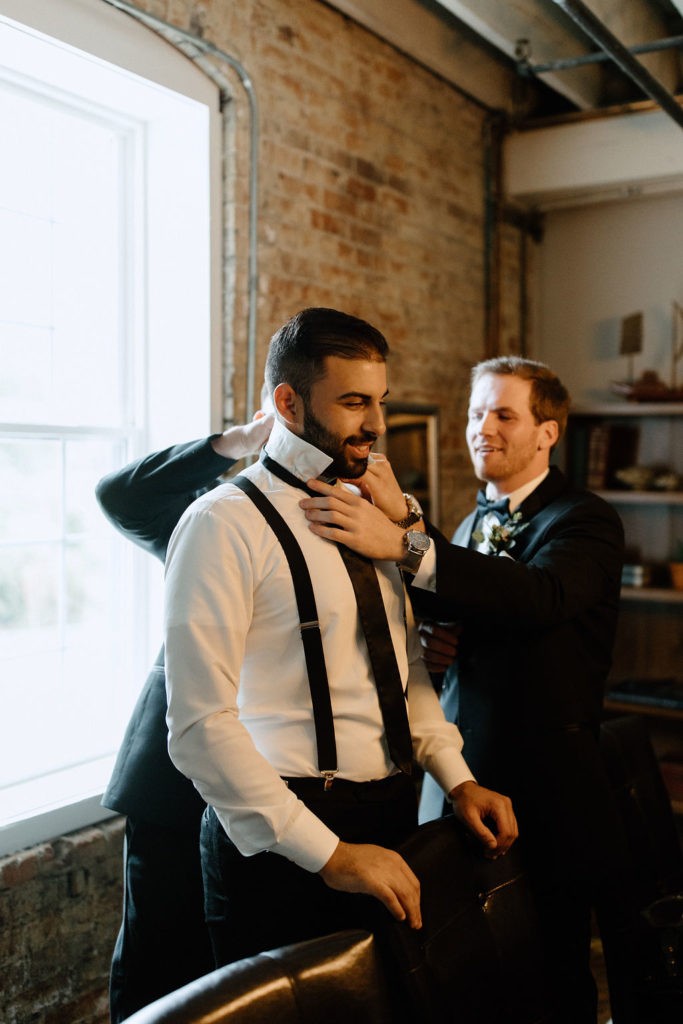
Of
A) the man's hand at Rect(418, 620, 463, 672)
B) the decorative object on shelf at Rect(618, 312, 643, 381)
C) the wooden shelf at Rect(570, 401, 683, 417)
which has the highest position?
the decorative object on shelf at Rect(618, 312, 643, 381)

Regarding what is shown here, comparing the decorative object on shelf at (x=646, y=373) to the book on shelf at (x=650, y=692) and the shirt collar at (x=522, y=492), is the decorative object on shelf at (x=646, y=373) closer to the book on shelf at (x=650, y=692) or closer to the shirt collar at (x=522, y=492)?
the book on shelf at (x=650, y=692)

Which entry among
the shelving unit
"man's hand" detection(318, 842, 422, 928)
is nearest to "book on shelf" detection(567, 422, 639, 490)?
the shelving unit

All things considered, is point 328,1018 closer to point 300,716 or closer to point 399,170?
point 300,716

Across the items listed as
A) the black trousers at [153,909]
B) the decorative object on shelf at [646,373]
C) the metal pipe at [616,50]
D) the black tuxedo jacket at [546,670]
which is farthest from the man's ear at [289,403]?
the decorative object on shelf at [646,373]

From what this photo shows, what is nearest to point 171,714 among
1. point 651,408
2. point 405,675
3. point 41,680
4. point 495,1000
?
point 405,675

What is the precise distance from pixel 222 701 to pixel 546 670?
0.98m

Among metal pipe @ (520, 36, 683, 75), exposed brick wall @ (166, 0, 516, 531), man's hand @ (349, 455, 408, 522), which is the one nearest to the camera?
man's hand @ (349, 455, 408, 522)

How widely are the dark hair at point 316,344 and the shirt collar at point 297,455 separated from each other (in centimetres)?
9

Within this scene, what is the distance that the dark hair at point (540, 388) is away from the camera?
260 centimetres

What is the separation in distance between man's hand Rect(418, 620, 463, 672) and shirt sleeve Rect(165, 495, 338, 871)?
693 millimetres

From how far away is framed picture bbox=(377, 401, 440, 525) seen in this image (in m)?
4.12

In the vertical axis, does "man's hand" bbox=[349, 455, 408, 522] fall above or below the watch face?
above

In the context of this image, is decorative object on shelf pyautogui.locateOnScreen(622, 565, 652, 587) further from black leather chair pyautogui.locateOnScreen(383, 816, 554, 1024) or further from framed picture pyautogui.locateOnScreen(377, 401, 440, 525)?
black leather chair pyautogui.locateOnScreen(383, 816, 554, 1024)

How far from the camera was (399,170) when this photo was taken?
4.05 metres
